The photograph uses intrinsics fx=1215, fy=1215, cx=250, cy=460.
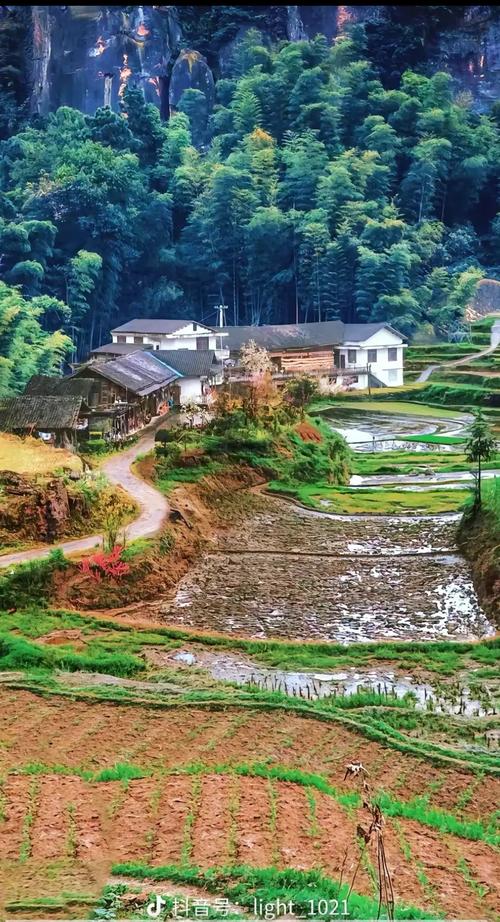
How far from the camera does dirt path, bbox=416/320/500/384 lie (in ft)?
66.9

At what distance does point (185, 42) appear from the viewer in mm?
23969

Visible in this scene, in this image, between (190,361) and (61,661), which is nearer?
(61,661)

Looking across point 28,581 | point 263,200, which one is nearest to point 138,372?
point 28,581

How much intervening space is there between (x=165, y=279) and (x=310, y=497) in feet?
29.0

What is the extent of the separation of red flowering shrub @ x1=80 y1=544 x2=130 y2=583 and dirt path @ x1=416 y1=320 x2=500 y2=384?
37.6ft

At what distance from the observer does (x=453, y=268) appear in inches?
909

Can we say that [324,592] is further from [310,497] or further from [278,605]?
[310,497]

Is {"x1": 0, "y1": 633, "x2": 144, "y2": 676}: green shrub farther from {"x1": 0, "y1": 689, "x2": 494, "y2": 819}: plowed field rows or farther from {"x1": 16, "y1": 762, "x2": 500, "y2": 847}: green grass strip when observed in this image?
{"x1": 16, "y1": 762, "x2": 500, "y2": 847}: green grass strip

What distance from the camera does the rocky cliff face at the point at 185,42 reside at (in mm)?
20812

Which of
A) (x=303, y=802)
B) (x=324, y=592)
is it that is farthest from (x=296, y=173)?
(x=303, y=802)

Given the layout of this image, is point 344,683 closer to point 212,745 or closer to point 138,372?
point 212,745

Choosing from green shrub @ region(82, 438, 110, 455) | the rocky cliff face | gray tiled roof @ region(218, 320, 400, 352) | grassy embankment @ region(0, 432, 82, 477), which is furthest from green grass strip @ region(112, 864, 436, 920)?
the rocky cliff face

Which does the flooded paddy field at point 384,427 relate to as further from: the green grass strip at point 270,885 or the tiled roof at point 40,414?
the green grass strip at point 270,885

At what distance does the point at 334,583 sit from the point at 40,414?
4528 mm
